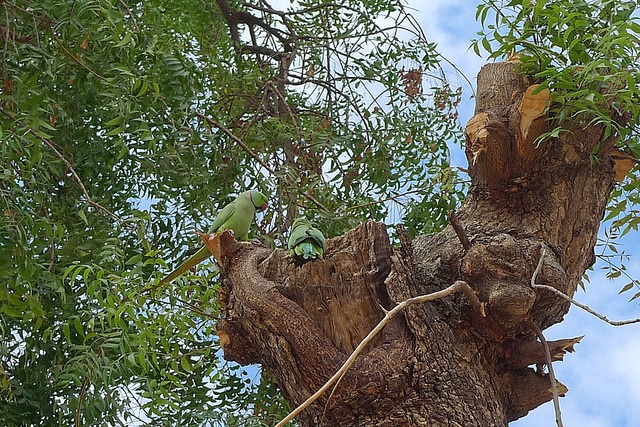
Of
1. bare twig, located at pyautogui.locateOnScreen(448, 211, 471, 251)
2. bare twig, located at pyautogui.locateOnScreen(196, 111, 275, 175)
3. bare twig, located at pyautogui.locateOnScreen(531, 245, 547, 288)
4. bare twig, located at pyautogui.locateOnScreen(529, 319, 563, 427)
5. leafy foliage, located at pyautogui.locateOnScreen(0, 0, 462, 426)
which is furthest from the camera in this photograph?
bare twig, located at pyautogui.locateOnScreen(196, 111, 275, 175)

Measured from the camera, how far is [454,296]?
1645 millimetres

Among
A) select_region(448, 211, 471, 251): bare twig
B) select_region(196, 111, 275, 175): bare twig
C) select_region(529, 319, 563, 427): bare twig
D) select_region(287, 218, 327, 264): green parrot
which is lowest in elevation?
select_region(529, 319, 563, 427): bare twig

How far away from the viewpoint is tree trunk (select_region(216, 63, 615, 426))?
1.50 meters

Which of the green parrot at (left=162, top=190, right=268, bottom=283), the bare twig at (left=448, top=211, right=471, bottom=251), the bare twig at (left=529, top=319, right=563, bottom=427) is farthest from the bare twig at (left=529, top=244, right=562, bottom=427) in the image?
the green parrot at (left=162, top=190, right=268, bottom=283)

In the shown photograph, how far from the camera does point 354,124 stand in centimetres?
300

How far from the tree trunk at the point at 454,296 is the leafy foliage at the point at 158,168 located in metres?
0.43

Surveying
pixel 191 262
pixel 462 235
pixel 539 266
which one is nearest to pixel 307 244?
pixel 462 235

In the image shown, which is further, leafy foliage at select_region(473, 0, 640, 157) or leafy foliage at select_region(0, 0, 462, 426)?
leafy foliage at select_region(0, 0, 462, 426)

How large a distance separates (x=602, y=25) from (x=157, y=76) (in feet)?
4.37

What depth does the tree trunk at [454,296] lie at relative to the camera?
4.93 ft

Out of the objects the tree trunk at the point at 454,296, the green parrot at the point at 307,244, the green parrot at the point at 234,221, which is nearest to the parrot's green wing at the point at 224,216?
the green parrot at the point at 234,221

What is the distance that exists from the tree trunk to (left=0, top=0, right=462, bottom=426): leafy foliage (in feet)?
1.42

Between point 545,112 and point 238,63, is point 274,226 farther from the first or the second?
point 545,112

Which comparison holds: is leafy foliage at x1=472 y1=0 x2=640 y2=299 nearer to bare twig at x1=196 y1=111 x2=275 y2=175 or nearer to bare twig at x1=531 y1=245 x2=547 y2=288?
bare twig at x1=531 y1=245 x2=547 y2=288
